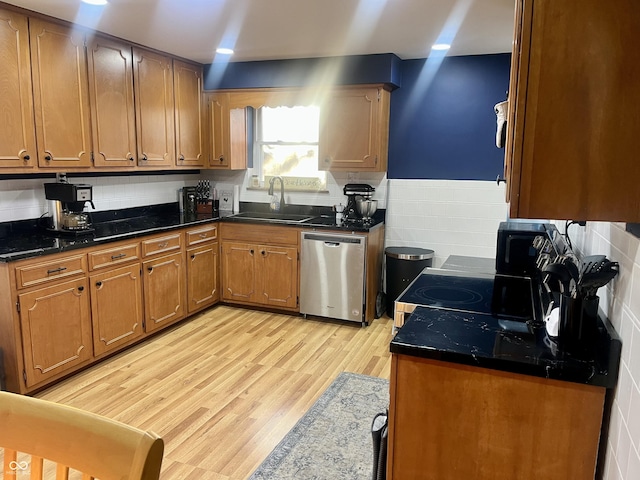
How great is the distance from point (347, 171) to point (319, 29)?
4.97 ft

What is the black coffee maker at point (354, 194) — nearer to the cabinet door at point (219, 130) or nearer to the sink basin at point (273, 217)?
the sink basin at point (273, 217)

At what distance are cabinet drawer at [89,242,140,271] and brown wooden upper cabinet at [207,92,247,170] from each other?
1522 mm

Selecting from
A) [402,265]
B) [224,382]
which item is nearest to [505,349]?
[224,382]

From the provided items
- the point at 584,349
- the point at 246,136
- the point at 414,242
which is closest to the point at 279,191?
the point at 246,136

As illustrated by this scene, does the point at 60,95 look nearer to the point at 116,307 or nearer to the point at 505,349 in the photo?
the point at 116,307

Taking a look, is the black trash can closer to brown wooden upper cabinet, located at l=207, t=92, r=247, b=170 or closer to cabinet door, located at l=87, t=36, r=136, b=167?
brown wooden upper cabinet, located at l=207, t=92, r=247, b=170

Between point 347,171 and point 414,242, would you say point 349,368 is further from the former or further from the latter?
point 347,171

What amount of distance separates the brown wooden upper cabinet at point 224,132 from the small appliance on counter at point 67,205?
63.5 inches

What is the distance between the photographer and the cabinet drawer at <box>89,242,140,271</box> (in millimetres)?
3188

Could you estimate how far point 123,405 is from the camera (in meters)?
2.83

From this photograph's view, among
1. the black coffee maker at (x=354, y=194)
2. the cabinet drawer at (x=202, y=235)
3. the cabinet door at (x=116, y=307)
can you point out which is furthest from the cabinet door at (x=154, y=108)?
the black coffee maker at (x=354, y=194)

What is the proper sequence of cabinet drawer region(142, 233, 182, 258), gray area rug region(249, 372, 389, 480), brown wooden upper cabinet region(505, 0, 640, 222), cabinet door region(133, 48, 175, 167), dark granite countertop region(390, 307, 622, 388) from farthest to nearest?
1. cabinet door region(133, 48, 175, 167)
2. cabinet drawer region(142, 233, 182, 258)
3. gray area rug region(249, 372, 389, 480)
4. dark granite countertop region(390, 307, 622, 388)
5. brown wooden upper cabinet region(505, 0, 640, 222)

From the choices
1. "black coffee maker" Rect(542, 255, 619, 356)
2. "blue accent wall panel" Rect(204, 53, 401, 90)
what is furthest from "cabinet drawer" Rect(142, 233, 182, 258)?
"black coffee maker" Rect(542, 255, 619, 356)

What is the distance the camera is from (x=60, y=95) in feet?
10.5
